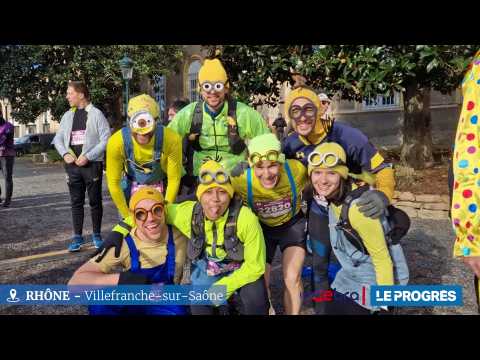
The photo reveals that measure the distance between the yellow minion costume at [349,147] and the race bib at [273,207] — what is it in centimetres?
28

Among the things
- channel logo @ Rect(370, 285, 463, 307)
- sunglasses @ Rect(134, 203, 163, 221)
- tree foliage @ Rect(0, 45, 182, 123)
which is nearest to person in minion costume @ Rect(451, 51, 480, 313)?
channel logo @ Rect(370, 285, 463, 307)

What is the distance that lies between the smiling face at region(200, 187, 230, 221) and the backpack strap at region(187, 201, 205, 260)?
0.06 meters

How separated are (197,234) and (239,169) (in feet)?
1.72

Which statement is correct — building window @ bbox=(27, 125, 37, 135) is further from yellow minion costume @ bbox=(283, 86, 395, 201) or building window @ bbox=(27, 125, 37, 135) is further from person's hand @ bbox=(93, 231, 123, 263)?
yellow minion costume @ bbox=(283, 86, 395, 201)

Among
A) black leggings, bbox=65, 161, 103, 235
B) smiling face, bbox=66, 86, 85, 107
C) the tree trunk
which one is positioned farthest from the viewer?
the tree trunk

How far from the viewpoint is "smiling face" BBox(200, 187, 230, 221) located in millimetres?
2734

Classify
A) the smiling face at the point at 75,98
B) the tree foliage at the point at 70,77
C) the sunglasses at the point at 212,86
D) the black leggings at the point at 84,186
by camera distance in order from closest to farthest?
the sunglasses at the point at 212,86
the smiling face at the point at 75,98
the black leggings at the point at 84,186
the tree foliage at the point at 70,77

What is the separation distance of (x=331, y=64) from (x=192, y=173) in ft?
5.56

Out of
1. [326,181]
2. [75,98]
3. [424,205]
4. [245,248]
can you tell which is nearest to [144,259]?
[245,248]

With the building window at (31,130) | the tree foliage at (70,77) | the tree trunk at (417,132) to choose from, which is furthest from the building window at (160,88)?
the tree trunk at (417,132)

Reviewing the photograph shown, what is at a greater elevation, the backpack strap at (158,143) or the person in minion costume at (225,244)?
the backpack strap at (158,143)

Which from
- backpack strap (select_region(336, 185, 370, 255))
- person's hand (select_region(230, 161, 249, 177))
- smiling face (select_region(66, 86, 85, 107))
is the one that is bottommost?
backpack strap (select_region(336, 185, 370, 255))

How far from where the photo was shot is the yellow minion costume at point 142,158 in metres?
3.15

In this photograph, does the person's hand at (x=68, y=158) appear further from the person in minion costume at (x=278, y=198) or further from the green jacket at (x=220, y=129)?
the person in minion costume at (x=278, y=198)
